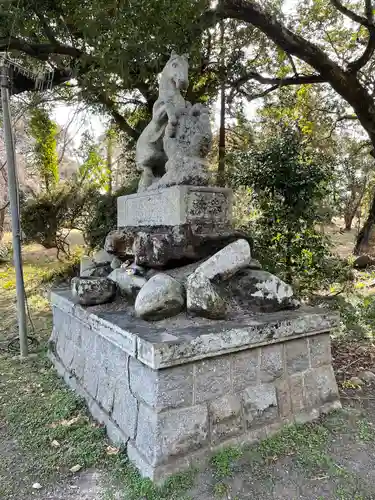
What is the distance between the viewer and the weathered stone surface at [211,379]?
73.0 inches

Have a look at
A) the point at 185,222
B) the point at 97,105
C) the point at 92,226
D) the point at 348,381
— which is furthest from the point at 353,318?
the point at 97,105

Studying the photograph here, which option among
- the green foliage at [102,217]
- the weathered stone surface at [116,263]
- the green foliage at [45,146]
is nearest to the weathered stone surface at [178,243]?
the weathered stone surface at [116,263]

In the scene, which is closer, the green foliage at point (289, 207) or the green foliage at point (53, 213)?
the green foliage at point (289, 207)

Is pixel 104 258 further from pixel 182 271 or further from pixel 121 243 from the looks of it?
pixel 182 271

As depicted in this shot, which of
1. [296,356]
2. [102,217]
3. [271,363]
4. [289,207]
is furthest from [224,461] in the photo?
[102,217]

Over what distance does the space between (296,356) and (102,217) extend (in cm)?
540

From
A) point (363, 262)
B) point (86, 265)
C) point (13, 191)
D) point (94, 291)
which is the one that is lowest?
point (363, 262)

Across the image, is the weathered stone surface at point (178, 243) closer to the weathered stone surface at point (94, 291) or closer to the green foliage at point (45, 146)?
the weathered stone surface at point (94, 291)

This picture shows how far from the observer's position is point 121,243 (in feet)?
10.1

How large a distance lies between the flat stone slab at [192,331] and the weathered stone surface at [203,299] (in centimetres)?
5

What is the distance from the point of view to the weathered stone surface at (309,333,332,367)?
2.28 meters

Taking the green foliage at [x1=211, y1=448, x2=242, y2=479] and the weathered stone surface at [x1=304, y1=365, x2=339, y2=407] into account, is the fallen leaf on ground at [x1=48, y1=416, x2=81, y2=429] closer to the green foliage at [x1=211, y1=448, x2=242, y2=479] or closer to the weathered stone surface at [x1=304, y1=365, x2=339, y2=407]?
the green foliage at [x1=211, y1=448, x2=242, y2=479]

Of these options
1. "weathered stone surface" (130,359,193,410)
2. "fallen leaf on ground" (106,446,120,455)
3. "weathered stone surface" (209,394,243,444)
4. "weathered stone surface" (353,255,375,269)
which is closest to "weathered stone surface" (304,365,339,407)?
"weathered stone surface" (209,394,243,444)

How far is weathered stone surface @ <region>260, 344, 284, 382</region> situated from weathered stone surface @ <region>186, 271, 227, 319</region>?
341 mm
